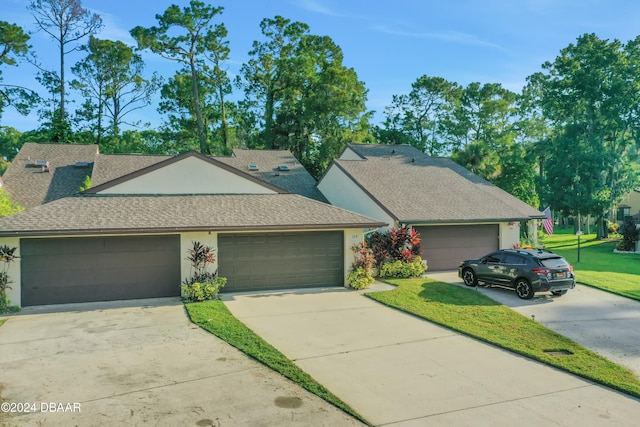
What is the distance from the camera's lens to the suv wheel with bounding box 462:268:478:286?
55.1 ft

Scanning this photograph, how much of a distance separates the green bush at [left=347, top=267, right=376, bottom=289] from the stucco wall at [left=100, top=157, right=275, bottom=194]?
525cm

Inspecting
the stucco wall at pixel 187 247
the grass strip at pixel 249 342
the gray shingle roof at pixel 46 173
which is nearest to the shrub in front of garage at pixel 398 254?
the stucco wall at pixel 187 247

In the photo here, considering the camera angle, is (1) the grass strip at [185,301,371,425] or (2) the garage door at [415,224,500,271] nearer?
(1) the grass strip at [185,301,371,425]

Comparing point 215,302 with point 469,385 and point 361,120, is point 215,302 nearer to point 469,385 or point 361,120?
point 469,385

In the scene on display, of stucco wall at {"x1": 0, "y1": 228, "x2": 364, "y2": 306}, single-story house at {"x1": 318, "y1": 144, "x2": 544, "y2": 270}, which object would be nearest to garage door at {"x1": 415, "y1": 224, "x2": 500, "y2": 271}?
single-story house at {"x1": 318, "y1": 144, "x2": 544, "y2": 270}

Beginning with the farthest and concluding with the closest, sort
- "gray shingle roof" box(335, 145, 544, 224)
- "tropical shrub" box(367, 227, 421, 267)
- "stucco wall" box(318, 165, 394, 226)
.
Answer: "stucco wall" box(318, 165, 394, 226)
"gray shingle roof" box(335, 145, 544, 224)
"tropical shrub" box(367, 227, 421, 267)

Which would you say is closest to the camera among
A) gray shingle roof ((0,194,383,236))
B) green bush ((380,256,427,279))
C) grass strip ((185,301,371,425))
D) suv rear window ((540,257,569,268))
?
grass strip ((185,301,371,425))

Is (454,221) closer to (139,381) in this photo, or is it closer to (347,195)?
(347,195)

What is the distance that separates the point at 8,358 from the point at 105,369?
2427 mm

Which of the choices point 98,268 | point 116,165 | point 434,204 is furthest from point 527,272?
point 116,165

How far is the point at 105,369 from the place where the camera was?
864 cm

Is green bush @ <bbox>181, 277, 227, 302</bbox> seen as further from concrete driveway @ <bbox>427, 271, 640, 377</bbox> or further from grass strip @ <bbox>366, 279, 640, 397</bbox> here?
concrete driveway @ <bbox>427, 271, 640, 377</bbox>

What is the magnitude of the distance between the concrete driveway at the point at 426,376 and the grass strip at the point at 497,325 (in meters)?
0.34

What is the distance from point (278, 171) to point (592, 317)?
64.3 feet
